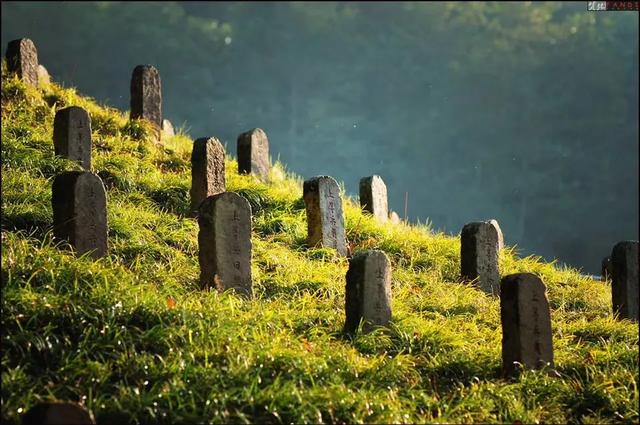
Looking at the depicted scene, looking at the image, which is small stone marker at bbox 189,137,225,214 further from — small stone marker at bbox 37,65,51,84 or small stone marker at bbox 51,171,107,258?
small stone marker at bbox 37,65,51,84

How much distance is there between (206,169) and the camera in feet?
28.8

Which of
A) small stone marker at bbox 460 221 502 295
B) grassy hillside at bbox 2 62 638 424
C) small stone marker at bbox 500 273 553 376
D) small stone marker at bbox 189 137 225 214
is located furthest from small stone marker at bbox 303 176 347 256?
small stone marker at bbox 500 273 553 376

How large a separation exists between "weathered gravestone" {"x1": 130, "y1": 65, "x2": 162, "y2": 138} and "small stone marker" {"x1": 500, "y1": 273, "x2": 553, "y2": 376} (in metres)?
6.02

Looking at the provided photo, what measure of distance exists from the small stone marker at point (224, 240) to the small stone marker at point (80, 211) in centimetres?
69

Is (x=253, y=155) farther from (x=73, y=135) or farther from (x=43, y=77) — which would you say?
(x=43, y=77)

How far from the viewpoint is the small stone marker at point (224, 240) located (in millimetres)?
6645

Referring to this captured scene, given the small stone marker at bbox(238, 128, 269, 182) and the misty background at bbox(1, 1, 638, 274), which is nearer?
the small stone marker at bbox(238, 128, 269, 182)

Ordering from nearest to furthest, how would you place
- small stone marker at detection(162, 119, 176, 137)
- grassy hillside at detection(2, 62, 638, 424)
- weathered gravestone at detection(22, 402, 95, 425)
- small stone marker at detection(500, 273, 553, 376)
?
1. weathered gravestone at detection(22, 402, 95, 425)
2. grassy hillside at detection(2, 62, 638, 424)
3. small stone marker at detection(500, 273, 553, 376)
4. small stone marker at detection(162, 119, 176, 137)

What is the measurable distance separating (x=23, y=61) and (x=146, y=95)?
155 centimetres

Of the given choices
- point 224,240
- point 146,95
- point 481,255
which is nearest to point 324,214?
point 481,255

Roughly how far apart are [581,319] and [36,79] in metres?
7.04

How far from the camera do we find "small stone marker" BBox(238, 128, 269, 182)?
1062 centimetres

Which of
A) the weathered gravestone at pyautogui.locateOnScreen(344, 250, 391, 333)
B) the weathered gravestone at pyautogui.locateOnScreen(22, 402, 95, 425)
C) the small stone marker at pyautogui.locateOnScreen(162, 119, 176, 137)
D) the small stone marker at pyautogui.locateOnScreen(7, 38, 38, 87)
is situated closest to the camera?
the weathered gravestone at pyautogui.locateOnScreen(22, 402, 95, 425)

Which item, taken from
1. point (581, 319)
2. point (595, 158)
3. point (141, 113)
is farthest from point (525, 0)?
point (581, 319)
